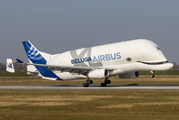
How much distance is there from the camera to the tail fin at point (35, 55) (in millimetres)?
47656

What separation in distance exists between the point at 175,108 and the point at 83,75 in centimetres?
2501

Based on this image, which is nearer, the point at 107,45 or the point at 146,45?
the point at 146,45

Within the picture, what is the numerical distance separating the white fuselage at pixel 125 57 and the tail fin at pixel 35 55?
274 inches

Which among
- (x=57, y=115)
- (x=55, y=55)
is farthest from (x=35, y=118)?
(x=55, y=55)

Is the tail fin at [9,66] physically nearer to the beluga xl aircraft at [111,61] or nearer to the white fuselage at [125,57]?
the beluga xl aircraft at [111,61]

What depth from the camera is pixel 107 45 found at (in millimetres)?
40406

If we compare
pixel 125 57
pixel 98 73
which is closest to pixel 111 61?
pixel 125 57

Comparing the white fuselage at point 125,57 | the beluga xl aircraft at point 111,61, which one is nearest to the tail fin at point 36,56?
the beluga xl aircraft at point 111,61

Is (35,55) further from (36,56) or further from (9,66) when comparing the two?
(9,66)

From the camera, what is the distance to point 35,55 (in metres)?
47.8

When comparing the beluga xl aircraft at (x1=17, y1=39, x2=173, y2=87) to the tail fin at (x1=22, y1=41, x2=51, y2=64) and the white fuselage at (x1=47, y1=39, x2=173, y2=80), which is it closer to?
the white fuselage at (x1=47, y1=39, x2=173, y2=80)

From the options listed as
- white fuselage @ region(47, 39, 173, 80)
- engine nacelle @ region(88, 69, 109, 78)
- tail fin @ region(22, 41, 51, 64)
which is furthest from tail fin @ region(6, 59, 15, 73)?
engine nacelle @ region(88, 69, 109, 78)

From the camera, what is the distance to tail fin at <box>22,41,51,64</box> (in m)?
47.7

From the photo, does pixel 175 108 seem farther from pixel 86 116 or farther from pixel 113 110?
pixel 86 116
